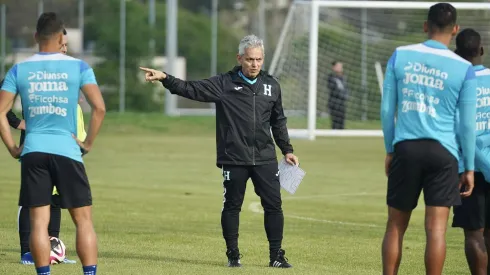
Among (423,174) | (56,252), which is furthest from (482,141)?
(56,252)

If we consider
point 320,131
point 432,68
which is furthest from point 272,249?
point 320,131

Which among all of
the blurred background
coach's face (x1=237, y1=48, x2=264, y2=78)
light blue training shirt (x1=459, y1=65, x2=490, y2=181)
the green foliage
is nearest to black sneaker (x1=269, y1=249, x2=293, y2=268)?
coach's face (x1=237, y1=48, x2=264, y2=78)

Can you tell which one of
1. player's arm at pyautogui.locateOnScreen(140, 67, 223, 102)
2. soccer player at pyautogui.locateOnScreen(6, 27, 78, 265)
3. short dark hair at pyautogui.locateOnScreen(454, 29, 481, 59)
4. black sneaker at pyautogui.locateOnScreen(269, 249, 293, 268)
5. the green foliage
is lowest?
the green foliage

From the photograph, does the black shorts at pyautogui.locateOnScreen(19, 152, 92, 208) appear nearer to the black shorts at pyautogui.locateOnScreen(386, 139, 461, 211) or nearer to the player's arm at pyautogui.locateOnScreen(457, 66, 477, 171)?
the black shorts at pyautogui.locateOnScreen(386, 139, 461, 211)

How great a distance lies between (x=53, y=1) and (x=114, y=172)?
92.9 ft

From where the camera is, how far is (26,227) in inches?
407

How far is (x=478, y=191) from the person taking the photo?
854cm

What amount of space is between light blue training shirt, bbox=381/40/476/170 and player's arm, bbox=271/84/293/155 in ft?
8.52

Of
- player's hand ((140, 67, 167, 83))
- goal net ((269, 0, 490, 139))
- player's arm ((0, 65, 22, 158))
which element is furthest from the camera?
goal net ((269, 0, 490, 139))

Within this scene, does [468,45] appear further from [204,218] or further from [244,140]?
[204,218]

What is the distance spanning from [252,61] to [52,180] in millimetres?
2584

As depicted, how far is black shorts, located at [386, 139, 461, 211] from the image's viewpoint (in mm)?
7855

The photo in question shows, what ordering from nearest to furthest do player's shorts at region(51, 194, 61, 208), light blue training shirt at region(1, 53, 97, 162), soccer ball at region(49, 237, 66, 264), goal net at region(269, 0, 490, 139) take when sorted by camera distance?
light blue training shirt at region(1, 53, 97, 162) < player's shorts at region(51, 194, 61, 208) < soccer ball at region(49, 237, 66, 264) < goal net at region(269, 0, 490, 139)

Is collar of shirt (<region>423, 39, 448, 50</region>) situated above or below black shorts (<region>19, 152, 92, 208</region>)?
above
